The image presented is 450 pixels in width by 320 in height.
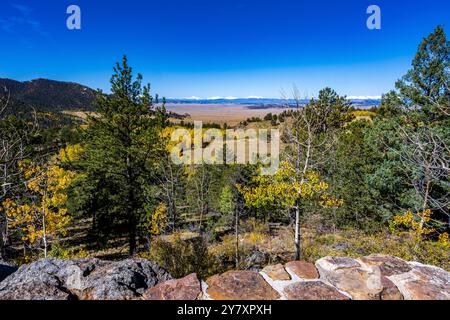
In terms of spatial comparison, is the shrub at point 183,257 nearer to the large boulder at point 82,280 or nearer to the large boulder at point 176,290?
the large boulder at point 82,280

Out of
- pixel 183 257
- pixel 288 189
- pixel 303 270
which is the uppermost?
pixel 288 189

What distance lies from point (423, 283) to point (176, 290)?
2926mm

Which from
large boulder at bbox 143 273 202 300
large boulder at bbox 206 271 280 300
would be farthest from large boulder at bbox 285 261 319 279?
large boulder at bbox 143 273 202 300

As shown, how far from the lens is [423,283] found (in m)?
2.85

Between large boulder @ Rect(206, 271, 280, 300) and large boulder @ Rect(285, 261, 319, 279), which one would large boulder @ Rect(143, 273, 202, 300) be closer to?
large boulder @ Rect(206, 271, 280, 300)

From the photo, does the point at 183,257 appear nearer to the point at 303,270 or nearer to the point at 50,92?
the point at 303,270

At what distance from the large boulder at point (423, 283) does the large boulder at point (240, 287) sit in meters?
1.53

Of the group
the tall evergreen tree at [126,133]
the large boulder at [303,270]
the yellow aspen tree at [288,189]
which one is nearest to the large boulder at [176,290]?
the large boulder at [303,270]

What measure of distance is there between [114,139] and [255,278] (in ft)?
38.9

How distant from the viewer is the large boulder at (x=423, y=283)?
2.62m

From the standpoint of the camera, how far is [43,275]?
2785 mm

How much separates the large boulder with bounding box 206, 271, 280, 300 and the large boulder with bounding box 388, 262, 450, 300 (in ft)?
5.01

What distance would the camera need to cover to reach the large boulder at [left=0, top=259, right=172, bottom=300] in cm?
255

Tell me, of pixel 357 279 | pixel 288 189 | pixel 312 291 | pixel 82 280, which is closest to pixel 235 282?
pixel 312 291
